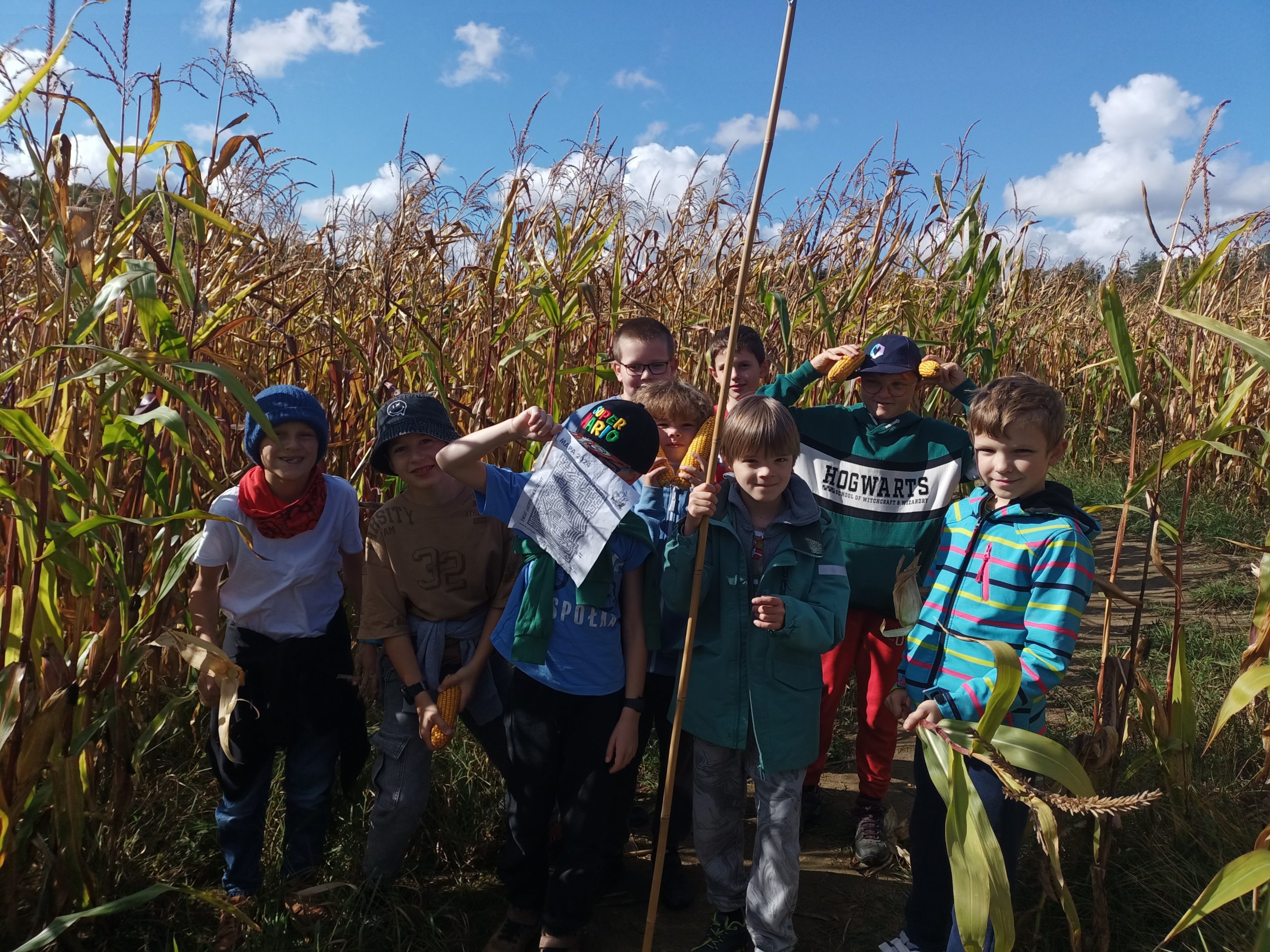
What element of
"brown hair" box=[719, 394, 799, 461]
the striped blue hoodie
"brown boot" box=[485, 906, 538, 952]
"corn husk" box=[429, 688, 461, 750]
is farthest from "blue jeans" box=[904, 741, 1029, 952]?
"corn husk" box=[429, 688, 461, 750]

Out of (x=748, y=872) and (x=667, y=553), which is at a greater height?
(x=667, y=553)

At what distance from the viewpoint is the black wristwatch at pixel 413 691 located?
2.14m

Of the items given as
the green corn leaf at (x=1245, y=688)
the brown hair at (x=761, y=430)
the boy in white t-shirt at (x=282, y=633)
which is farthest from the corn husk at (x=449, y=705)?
the green corn leaf at (x=1245, y=688)

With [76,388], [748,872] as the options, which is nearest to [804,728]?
[748,872]

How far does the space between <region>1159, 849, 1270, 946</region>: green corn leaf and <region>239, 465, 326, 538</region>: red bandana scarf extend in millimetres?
1973

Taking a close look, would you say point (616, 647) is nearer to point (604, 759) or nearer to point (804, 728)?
point (604, 759)

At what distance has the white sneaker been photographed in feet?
6.48

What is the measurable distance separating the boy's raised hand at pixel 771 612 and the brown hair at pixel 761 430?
1.15 feet

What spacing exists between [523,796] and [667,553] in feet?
2.35

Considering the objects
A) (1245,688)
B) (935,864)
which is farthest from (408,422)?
(1245,688)

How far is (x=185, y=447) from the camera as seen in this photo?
5.14ft

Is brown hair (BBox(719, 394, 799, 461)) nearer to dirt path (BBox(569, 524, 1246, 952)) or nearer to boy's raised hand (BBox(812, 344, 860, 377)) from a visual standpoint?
boy's raised hand (BBox(812, 344, 860, 377))

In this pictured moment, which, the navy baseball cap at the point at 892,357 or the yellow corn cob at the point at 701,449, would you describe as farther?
the navy baseball cap at the point at 892,357

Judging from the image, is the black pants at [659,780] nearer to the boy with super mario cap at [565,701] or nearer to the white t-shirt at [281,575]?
the boy with super mario cap at [565,701]
